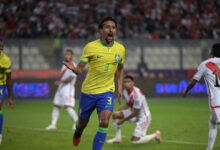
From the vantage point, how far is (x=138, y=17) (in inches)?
984

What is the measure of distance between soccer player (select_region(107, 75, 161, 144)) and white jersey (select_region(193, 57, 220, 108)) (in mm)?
2433

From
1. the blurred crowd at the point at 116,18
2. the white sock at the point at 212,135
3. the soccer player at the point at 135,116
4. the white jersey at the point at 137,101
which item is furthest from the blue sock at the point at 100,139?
the blurred crowd at the point at 116,18

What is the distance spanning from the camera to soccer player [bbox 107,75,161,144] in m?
8.76

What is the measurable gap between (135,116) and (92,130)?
7.89ft

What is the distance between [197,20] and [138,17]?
4338 mm

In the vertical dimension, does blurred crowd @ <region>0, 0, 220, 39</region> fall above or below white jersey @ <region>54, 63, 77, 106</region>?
above

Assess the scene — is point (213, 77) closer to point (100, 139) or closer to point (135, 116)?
point (100, 139)

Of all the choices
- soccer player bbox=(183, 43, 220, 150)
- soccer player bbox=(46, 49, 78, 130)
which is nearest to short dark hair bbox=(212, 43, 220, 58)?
soccer player bbox=(183, 43, 220, 150)

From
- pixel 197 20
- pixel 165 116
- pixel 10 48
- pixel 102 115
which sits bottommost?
pixel 165 116

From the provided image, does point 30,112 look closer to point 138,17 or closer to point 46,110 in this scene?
point 46,110

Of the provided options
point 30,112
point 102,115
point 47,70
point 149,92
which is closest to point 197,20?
point 149,92

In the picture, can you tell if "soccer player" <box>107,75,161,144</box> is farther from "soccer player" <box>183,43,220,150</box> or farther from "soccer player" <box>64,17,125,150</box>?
"soccer player" <box>183,43,220,150</box>

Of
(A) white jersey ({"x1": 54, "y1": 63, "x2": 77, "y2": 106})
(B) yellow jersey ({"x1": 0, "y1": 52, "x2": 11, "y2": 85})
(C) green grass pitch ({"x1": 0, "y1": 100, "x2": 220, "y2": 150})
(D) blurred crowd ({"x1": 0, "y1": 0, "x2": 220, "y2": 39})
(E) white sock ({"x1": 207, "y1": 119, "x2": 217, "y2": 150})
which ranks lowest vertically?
(C) green grass pitch ({"x1": 0, "y1": 100, "x2": 220, "y2": 150})

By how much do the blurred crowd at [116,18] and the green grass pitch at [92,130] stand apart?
6212 millimetres
